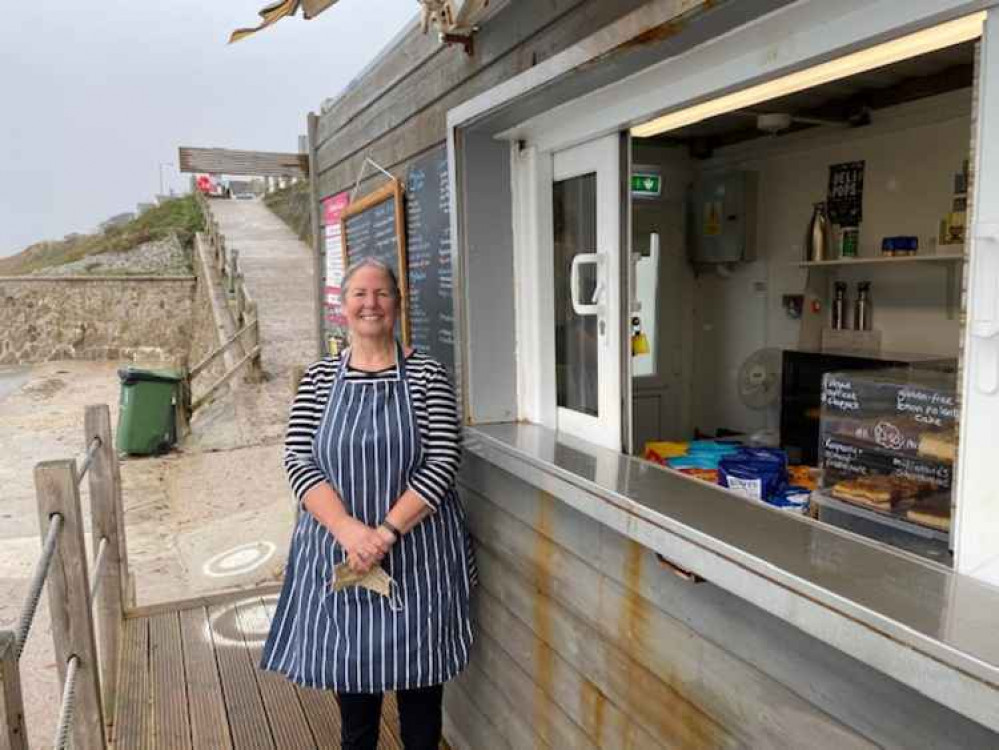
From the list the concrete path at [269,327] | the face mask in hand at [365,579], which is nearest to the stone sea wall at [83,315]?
the concrete path at [269,327]

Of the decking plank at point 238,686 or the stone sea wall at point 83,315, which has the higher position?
the stone sea wall at point 83,315

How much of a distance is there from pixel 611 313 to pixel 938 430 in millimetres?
843

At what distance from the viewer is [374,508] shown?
2127mm

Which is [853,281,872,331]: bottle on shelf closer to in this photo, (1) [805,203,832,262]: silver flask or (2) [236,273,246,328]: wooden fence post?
(1) [805,203,832,262]: silver flask

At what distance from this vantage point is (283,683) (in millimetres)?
3252

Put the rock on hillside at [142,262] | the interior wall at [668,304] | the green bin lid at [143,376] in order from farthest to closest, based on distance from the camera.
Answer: the rock on hillside at [142,262]
the green bin lid at [143,376]
the interior wall at [668,304]

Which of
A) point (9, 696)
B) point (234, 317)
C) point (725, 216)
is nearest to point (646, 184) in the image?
point (725, 216)

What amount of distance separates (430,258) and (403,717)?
5.09 ft

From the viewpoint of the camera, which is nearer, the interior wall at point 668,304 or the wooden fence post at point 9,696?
the wooden fence post at point 9,696

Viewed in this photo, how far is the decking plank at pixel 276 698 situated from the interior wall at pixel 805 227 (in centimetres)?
251

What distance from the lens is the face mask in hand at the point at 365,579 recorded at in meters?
2.11

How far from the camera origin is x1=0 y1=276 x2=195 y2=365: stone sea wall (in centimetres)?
1933

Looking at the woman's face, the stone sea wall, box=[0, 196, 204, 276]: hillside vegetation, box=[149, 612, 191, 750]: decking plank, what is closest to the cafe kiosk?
the woman's face

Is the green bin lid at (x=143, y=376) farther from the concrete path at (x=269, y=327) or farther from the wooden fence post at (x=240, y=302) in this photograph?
the wooden fence post at (x=240, y=302)
